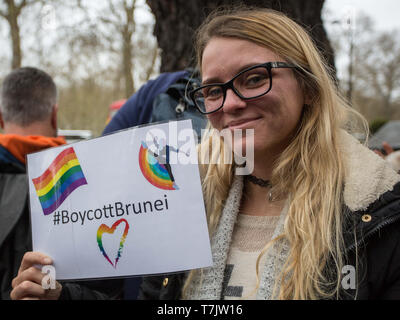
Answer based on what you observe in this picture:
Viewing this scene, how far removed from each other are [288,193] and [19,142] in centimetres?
143

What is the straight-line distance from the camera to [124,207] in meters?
1.39

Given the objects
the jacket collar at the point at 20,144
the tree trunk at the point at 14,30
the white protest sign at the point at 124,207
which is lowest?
the white protest sign at the point at 124,207

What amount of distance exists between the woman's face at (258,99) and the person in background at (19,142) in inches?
44.2

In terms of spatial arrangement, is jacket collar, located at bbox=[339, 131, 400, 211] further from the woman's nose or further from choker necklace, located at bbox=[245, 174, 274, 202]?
the woman's nose

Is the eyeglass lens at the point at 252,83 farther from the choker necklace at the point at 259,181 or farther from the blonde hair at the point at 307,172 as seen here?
the choker necklace at the point at 259,181

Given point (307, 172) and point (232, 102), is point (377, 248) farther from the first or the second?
point (232, 102)

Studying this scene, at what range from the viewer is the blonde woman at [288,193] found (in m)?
1.26

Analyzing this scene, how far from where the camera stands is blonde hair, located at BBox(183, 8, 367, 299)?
4.24ft

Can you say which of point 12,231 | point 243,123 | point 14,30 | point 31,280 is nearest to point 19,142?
point 12,231

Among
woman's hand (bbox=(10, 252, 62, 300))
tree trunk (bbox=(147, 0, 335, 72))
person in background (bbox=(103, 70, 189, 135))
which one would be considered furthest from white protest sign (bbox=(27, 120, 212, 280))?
tree trunk (bbox=(147, 0, 335, 72))

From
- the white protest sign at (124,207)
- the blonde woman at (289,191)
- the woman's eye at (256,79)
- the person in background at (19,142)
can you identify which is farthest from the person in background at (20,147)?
the woman's eye at (256,79)

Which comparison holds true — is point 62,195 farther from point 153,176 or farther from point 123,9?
point 123,9
